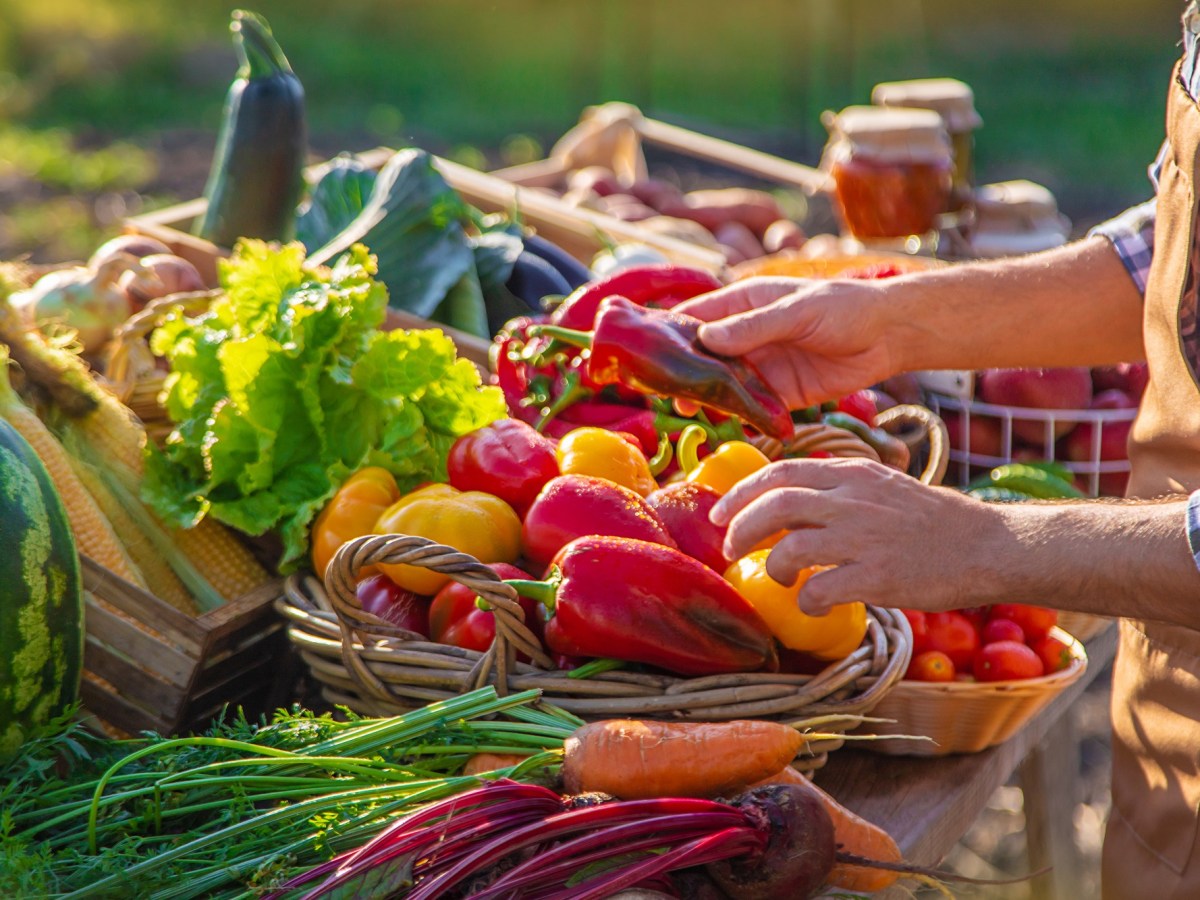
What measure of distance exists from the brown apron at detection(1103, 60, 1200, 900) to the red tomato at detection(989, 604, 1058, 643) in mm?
143

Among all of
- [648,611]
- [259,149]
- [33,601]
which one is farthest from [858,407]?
[259,149]

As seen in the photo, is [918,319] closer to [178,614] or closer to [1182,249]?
[1182,249]

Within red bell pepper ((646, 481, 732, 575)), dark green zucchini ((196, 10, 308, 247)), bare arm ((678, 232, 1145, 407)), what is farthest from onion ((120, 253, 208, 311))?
red bell pepper ((646, 481, 732, 575))

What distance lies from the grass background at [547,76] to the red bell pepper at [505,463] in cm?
587

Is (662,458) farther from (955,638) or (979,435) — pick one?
(979,435)

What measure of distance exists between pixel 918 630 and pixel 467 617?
26.6 inches

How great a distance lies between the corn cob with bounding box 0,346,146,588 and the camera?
198 cm

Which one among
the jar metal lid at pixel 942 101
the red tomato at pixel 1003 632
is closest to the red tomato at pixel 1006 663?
the red tomato at pixel 1003 632

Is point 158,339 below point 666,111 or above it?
above

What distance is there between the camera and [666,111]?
9.38m

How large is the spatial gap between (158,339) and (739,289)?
1056 millimetres

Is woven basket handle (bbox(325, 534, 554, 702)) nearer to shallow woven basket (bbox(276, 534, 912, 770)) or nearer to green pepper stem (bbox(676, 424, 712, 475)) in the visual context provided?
shallow woven basket (bbox(276, 534, 912, 770))

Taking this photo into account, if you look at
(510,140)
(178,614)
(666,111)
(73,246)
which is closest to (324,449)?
(178,614)

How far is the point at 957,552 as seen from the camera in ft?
4.97
